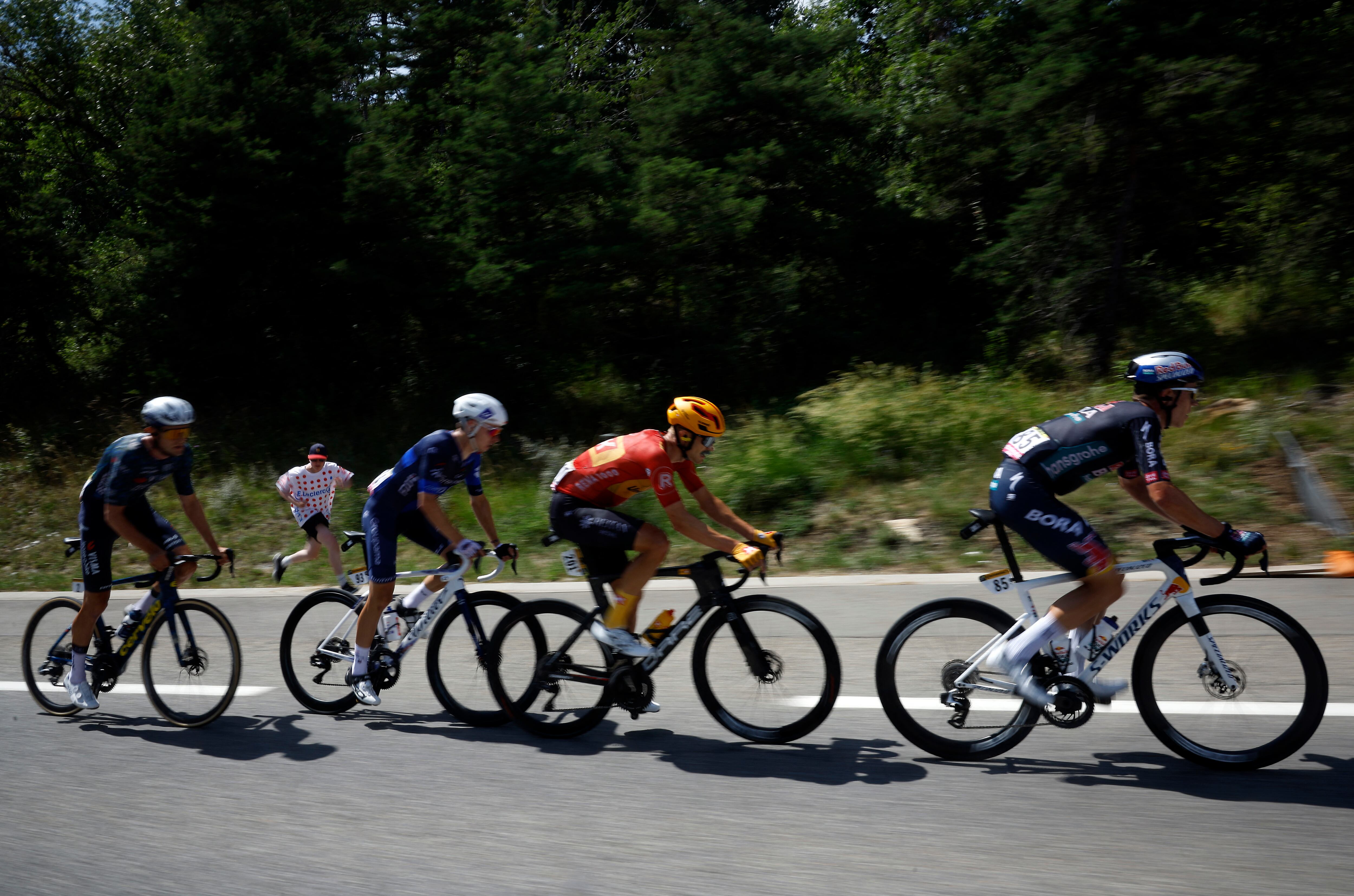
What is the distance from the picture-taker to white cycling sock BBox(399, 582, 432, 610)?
6277 mm

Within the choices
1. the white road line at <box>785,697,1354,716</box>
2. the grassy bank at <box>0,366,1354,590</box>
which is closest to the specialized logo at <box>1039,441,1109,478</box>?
the white road line at <box>785,697,1354,716</box>

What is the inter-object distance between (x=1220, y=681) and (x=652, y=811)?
103 inches

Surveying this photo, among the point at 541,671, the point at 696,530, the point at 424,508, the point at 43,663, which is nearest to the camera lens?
the point at 696,530

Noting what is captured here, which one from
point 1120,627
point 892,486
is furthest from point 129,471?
point 892,486

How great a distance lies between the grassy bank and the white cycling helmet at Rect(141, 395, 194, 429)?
186 inches

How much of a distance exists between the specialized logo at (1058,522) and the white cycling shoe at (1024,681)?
58 cm

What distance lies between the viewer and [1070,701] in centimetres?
486

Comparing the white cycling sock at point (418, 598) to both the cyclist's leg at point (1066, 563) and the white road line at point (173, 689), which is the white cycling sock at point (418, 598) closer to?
the white road line at point (173, 689)

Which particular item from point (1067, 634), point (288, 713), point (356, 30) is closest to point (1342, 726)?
point (1067, 634)

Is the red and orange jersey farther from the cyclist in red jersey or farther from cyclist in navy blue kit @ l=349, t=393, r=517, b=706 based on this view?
cyclist in navy blue kit @ l=349, t=393, r=517, b=706

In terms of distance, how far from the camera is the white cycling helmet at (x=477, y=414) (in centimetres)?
607

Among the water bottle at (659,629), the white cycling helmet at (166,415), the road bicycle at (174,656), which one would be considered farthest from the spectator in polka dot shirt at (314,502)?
the water bottle at (659,629)

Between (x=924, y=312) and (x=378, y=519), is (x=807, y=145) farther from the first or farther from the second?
(x=378, y=519)

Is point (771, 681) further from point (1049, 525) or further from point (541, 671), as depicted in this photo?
point (1049, 525)
